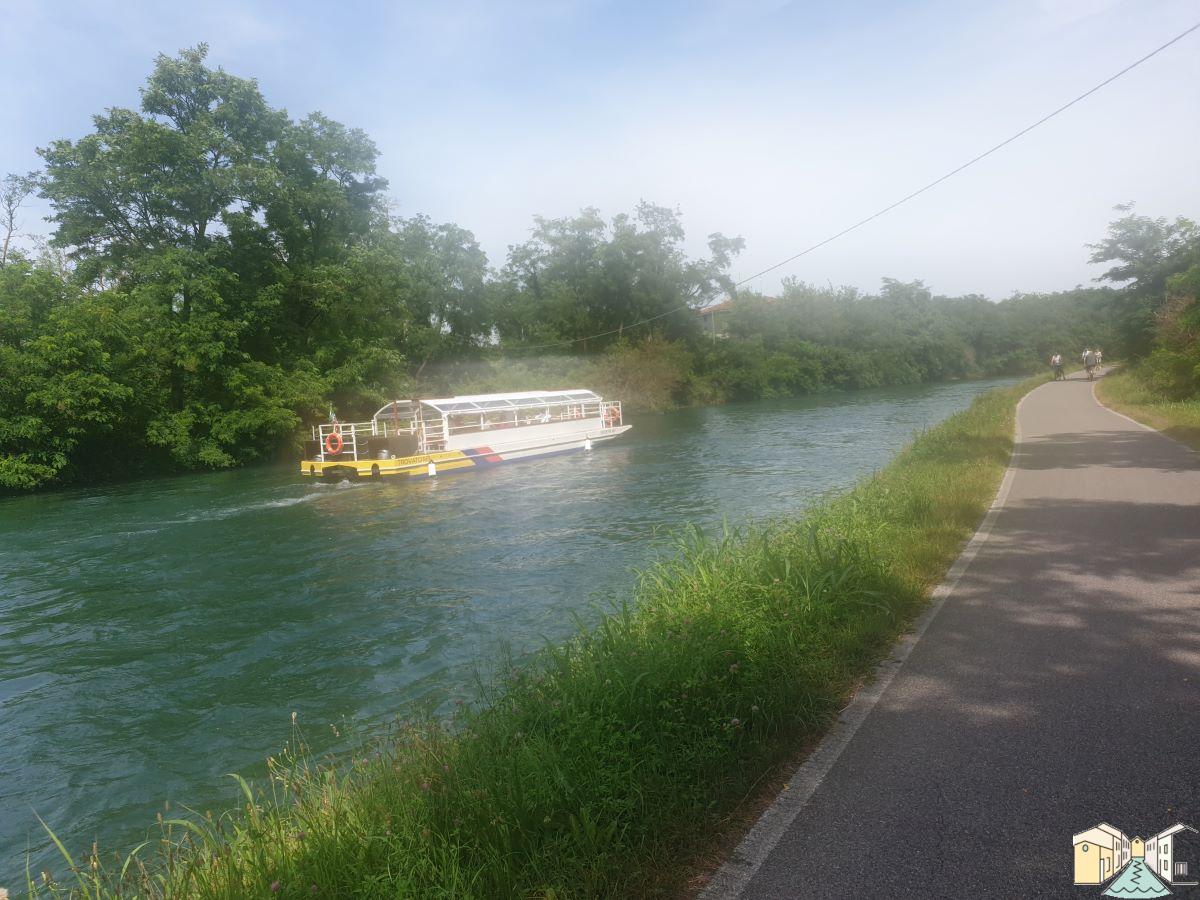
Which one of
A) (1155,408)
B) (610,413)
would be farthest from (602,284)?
(1155,408)

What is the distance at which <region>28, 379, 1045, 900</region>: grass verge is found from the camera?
10.5 ft

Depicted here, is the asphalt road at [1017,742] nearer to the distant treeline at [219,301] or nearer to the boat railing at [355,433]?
the boat railing at [355,433]

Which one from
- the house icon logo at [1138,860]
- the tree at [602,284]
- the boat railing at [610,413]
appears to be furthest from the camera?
the tree at [602,284]

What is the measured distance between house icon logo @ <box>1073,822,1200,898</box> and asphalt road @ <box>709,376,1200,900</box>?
0.15 feet

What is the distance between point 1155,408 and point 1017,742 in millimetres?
22007

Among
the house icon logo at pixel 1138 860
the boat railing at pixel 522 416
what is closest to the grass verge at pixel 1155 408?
the house icon logo at pixel 1138 860

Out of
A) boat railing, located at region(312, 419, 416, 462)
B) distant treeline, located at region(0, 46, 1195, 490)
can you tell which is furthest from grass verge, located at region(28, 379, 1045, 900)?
distant treeline, located at region(0, 46, 1195, 490)

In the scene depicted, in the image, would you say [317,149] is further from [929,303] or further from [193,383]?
[929,303]

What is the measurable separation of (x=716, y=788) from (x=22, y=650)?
10.3 meters

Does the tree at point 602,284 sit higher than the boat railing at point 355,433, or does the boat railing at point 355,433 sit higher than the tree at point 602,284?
the tree at point 602,284

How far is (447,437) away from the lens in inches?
1112

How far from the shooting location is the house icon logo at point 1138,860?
2809 mm

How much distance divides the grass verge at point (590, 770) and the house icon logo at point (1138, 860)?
141 cm

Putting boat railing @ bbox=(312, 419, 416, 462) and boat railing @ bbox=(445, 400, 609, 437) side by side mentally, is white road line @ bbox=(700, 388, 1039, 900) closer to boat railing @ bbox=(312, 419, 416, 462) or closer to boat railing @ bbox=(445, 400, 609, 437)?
boat railing @ bbox=(445, 400, 609, 437)
